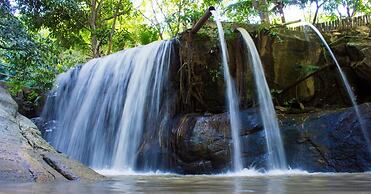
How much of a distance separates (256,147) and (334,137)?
1.55m

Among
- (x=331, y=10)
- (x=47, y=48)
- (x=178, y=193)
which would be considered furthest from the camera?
(x=331, y=10)

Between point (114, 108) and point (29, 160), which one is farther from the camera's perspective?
point (114, 108)

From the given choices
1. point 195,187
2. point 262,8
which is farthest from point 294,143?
point 262,8

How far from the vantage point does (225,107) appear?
983cm

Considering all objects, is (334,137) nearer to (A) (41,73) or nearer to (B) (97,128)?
(B) (97,128)

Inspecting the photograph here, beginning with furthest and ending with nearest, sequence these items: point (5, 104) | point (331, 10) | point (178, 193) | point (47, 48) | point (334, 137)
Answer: point (331, 10)
point (47, 48)
point (334, 137)
point (5, 104)
point (178, 193)

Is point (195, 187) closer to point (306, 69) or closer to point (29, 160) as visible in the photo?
point (29, 160)

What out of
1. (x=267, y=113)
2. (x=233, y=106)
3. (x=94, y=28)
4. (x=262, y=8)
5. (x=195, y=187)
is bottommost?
(x=195, y=187)

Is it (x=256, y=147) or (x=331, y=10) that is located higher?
(x=331, y=10)

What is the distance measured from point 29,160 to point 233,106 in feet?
19.4

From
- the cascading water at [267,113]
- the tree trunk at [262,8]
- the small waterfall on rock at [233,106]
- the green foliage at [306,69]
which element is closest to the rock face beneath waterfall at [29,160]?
the small waterfall on rock at [233,106]

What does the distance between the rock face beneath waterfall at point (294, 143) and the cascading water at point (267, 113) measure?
0.41 feet

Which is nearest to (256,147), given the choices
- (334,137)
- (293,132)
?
(293,132)

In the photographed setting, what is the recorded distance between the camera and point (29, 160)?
3988mm
